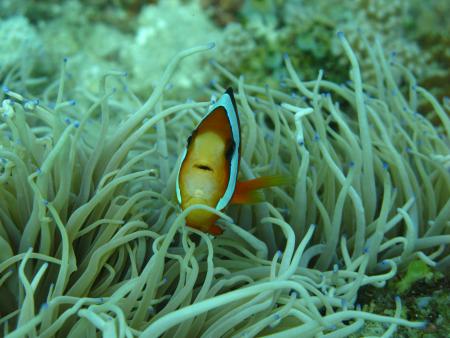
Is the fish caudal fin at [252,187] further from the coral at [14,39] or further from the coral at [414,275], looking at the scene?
the coral at [14,39]

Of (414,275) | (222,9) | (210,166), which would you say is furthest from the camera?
(222,9)

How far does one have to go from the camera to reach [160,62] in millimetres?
2898

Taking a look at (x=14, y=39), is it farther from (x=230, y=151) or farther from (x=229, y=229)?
(x=230, y=151)

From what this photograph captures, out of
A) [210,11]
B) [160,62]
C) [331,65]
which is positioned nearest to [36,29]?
[160,62]

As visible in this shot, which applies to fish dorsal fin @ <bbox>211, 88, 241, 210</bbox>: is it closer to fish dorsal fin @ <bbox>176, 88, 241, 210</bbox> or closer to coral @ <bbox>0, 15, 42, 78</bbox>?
fish dorsal fin @ <bbox>176, 88, 241, 210</bbox>

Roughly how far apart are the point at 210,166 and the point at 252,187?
0.16 metres

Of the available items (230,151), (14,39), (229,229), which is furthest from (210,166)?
(14,39)

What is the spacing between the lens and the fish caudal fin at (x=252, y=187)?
3.84 feet

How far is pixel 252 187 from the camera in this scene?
3.88ft

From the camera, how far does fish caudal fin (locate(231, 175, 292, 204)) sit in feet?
3.84

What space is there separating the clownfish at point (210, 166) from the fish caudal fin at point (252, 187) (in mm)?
32

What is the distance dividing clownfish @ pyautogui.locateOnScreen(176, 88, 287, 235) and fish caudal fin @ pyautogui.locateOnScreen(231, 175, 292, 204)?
1.3 inches

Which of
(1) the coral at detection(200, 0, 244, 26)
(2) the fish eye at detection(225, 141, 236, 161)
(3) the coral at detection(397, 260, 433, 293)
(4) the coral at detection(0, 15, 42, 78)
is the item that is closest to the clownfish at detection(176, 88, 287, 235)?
(2) the fish eye at detection(225, 141, 236, 161)

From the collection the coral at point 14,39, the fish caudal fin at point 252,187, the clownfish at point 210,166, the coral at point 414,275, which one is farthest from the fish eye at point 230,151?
the coral at point 14,39
